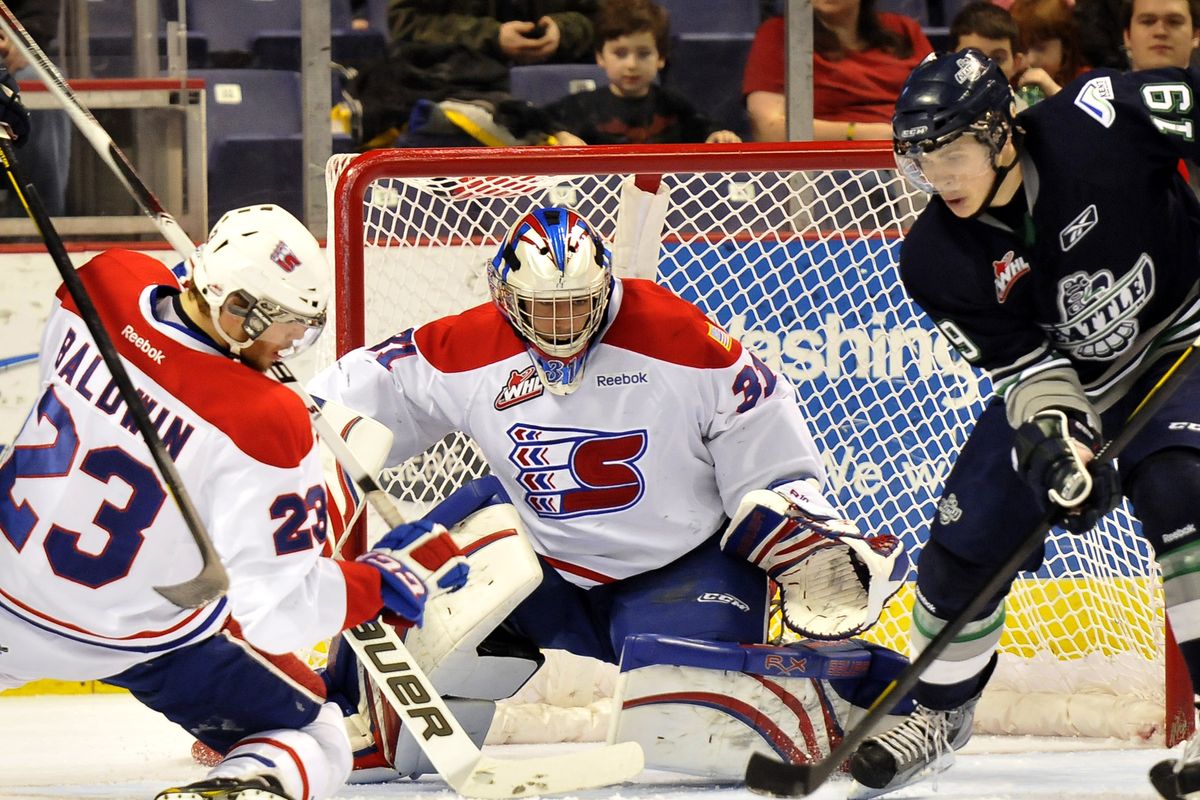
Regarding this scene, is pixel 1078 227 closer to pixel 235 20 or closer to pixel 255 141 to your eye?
pixel 255 141

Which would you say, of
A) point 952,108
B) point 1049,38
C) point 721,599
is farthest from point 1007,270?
point 1049,38

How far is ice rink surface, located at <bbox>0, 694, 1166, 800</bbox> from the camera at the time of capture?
2750 millimetres

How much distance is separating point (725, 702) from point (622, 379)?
589 mm

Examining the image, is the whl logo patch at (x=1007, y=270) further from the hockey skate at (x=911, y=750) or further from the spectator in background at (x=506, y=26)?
the spectator in background at (x=506, y=26)

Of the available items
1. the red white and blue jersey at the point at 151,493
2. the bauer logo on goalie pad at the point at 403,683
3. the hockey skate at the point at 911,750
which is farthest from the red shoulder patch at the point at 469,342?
the hockey skate at the point at 911,750

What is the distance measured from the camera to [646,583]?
3.04 meters

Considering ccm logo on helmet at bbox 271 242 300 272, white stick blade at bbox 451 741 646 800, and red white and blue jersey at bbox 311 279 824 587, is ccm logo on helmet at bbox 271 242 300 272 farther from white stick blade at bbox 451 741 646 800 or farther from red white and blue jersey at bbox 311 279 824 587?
white stick blade at bbox 451 741 646 800

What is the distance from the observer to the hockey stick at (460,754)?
8.86ft

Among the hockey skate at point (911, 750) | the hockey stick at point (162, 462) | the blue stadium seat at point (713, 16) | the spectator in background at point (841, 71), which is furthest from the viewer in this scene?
the blue stadium seat at point (713, 16)

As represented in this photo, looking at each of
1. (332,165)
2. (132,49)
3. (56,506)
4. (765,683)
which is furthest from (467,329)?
(132,49)

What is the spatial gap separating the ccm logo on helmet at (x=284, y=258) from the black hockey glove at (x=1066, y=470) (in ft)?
3.46

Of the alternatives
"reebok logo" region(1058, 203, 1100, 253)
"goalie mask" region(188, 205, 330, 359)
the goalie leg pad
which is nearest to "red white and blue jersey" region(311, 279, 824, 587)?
the goalie leg pad

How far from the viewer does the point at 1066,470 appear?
7.62ft

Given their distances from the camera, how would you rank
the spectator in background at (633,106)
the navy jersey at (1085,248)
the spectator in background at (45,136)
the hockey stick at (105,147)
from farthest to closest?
1. the spectator in background at (633,106)
2. the spectator in background at (45,136)
3. the hockey stick at (105,147)
4. the navy jersey at (1085,248)
